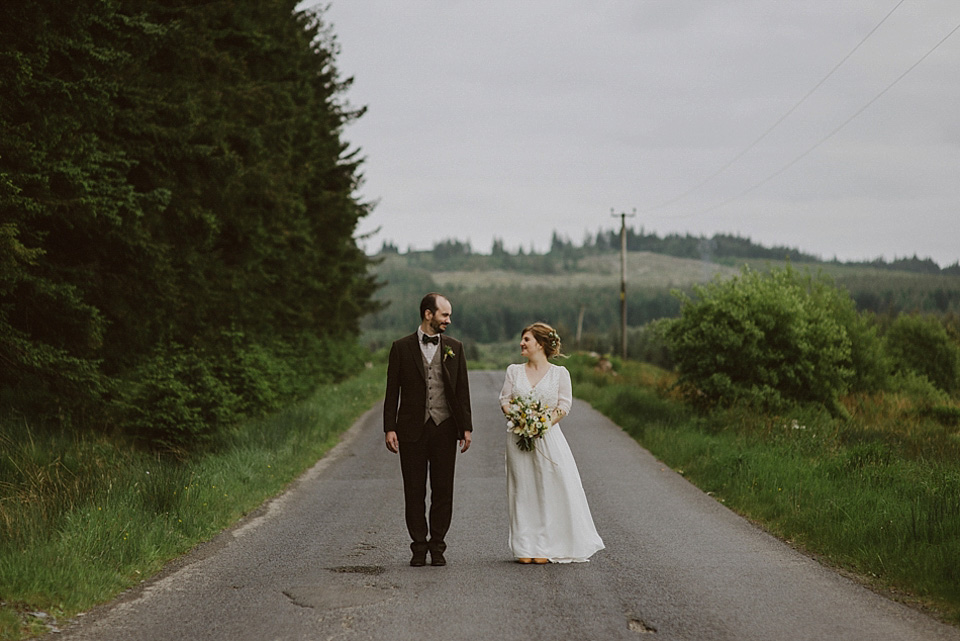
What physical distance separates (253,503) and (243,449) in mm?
3206

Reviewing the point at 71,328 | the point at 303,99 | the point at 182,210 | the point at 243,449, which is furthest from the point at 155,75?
the point at 303,99

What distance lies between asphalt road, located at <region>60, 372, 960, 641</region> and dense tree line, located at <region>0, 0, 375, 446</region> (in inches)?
157

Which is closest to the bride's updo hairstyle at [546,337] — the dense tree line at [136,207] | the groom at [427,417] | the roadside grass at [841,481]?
the groom at [427,417]

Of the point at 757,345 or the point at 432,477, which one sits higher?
the point at 757,345

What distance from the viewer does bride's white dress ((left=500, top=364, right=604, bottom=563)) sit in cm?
870

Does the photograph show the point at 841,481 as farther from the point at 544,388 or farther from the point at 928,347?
the point at 928,347

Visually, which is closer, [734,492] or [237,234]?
[734,492]

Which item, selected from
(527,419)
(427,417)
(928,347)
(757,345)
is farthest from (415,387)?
(928,347)

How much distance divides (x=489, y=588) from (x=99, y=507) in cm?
387

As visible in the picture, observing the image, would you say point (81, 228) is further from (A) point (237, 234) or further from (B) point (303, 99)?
(B) point (303, 99)

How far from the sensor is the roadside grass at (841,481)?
8.05 meters

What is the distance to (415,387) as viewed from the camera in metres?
8.58

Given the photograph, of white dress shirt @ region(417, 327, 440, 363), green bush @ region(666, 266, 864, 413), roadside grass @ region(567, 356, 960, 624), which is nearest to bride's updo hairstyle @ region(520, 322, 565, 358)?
white dress shirt @ region(417, 327, 440, 363)

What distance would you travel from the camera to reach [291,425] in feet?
60.6
